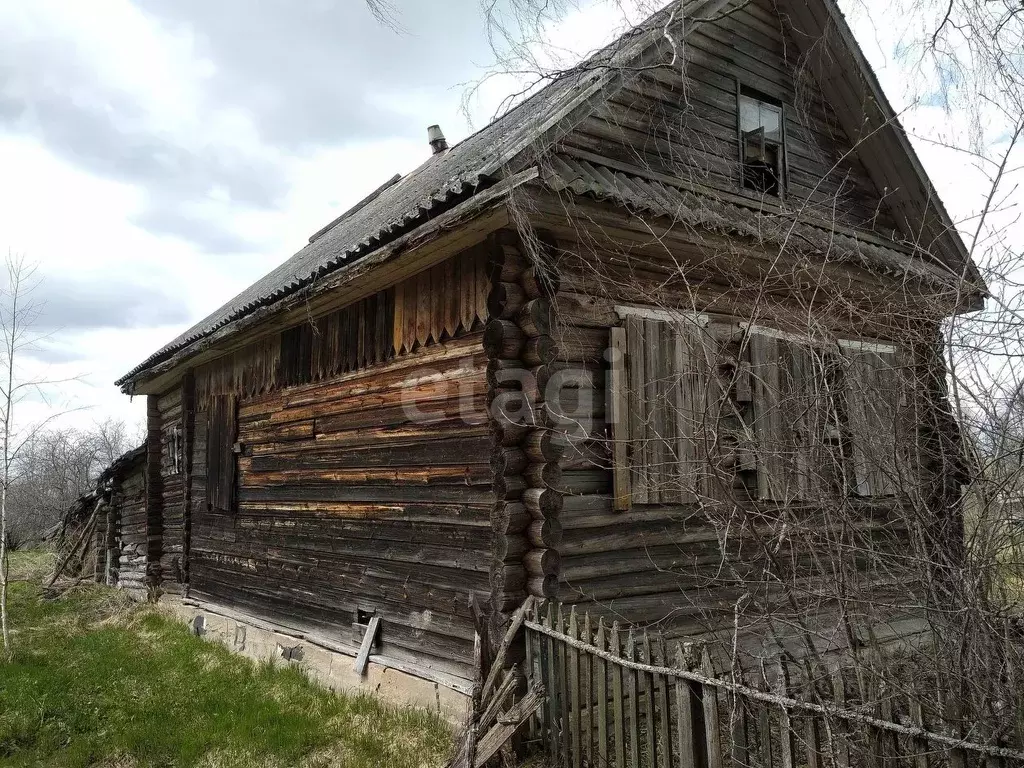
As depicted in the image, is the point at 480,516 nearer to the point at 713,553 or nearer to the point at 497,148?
the point at 713,553

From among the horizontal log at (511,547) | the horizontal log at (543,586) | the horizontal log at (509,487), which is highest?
the horizontal log at (509,487)

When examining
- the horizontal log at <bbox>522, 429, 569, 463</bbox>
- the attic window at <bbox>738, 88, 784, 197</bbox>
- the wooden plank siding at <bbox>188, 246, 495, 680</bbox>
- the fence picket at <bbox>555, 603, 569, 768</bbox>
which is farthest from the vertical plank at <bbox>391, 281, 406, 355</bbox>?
the attic window at <bbox>738, 88, 784, 197</bbox>

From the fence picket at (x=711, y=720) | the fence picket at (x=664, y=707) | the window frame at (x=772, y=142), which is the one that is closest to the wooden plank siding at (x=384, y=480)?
the fence picket at (x=664, y=707)

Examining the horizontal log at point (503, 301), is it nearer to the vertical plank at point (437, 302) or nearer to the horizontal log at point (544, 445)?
the vertical plank at point (437, 302)

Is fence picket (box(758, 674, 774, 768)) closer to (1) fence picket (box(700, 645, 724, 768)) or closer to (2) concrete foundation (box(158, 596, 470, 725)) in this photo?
(1) fence picket (box(700, 645, 724, 768))

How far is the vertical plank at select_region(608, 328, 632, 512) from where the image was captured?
18.3 ft

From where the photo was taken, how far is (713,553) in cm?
629

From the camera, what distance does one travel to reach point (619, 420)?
5602 mm

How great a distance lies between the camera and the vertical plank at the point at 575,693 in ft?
14.4

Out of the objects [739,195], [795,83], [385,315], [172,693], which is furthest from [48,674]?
[795,83]

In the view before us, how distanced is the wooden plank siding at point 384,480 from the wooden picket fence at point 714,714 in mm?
1080

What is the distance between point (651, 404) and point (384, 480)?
250cm

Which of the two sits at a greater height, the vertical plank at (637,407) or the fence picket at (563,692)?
the vertical plank at (637,407)

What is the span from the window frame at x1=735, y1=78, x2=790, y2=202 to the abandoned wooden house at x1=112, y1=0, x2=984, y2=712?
0.03m
